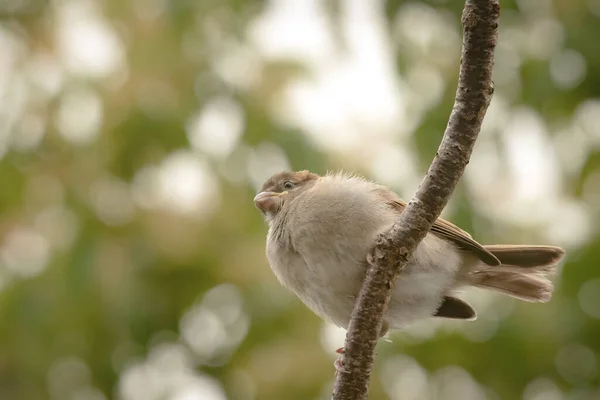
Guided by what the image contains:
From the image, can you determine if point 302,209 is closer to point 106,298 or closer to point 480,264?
point 480,264

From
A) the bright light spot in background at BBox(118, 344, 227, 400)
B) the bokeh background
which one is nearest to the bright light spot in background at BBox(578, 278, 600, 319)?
the bokeh background

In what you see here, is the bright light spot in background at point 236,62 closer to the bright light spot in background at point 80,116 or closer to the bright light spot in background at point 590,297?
the bright light spot in background at point 80,116

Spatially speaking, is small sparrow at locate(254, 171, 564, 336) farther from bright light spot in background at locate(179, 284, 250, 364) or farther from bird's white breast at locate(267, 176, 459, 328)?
bright light spot in background at locate(179, 284, 250, 364)

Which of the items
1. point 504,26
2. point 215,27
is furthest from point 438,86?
point 215,27

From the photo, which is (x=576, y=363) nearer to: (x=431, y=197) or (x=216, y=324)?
(x=216, y=324)

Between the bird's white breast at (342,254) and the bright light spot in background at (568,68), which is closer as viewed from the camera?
the bird's white breast at (342,254)

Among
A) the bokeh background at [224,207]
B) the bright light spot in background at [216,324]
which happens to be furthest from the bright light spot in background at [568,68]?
the bright light spot in background at [216,324]

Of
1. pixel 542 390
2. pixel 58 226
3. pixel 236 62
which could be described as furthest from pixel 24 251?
pixel 542 390
